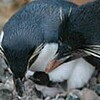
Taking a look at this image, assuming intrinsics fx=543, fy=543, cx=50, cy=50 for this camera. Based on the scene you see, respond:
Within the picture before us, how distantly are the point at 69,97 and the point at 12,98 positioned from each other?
0.68 feet

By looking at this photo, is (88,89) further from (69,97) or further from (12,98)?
(12,98)

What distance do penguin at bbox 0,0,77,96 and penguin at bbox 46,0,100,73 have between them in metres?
0.03

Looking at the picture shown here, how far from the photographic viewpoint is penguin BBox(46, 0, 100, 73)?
1.86 m

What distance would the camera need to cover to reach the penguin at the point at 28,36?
174 cm

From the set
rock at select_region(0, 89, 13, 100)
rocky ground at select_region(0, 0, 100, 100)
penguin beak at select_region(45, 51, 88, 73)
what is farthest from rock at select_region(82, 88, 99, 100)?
rock at select_region(0, 89, 13, 100)

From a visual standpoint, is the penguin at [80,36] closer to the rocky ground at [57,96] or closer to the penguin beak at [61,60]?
the penguin beak at [61,60]

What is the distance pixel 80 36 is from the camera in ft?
6.16

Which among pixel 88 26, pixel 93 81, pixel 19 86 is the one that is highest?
pixel 88 26

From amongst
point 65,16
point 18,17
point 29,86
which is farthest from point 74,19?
point 29,86

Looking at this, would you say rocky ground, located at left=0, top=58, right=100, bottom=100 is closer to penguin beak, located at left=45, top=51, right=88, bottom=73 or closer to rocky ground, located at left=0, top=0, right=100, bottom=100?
rocky ground, located at left=0, top=0, right=100, bottom=100

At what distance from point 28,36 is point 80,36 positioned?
22 centimetres

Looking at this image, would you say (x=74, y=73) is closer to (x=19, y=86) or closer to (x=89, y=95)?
(x=89, y=95)

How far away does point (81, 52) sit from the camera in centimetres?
193

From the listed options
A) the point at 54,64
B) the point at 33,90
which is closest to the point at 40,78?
the point at 33,90
